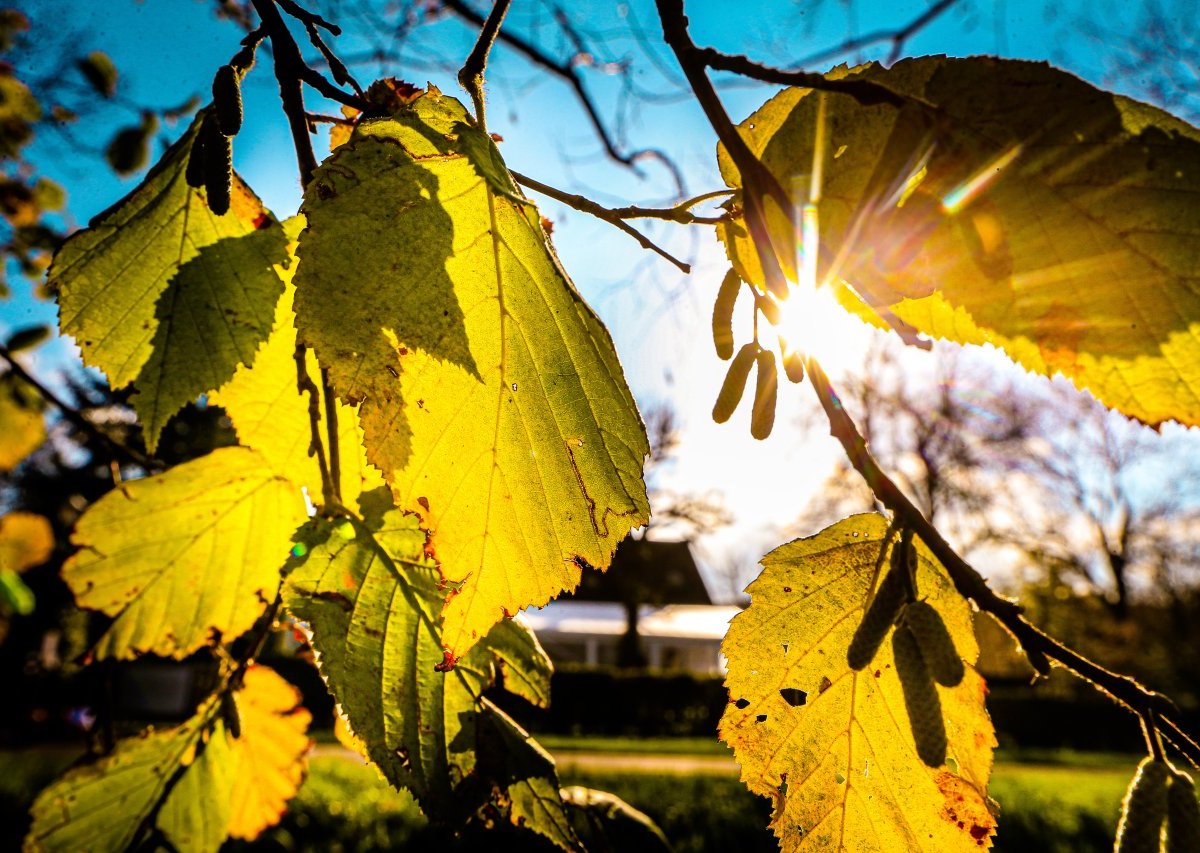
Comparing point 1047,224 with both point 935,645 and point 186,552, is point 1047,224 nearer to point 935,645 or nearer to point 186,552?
point 935,645

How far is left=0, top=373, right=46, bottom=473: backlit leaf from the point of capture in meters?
3.03

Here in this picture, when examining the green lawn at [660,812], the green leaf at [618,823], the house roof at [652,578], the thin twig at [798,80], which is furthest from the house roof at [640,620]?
the thin twig at [798,80]

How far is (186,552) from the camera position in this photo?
3.46 feet

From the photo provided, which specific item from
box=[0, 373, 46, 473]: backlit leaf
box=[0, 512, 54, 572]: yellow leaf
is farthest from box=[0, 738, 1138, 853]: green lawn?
box=[0, 373, 46, 473]: backlit leaf

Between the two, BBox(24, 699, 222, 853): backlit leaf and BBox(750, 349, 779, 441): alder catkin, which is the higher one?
BBox(750, 349, 779, 441): alder catkin

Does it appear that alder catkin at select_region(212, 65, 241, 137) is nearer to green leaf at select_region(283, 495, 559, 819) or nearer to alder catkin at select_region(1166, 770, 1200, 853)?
green leaf at select_region(283, 495, 559, 819)

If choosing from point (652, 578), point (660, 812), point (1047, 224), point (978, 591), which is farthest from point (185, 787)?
point (652, 578)

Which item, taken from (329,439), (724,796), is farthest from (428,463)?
(724,796)

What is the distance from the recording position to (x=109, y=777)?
1132mm

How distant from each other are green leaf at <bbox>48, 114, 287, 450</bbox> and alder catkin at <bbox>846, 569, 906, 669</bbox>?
686 millimetres

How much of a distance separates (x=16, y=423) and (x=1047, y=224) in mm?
3702

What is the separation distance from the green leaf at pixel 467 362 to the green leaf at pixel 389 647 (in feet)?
0.75

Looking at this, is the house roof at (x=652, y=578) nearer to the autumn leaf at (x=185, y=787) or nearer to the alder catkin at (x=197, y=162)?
the autumn leaf at (x=185, y=787)

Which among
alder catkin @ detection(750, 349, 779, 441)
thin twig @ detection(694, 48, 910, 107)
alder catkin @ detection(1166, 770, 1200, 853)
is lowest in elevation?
alder catkin @ detection(1166, 770, 1200, 853)
